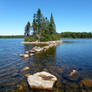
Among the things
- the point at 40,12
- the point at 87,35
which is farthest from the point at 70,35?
the point at 40,12

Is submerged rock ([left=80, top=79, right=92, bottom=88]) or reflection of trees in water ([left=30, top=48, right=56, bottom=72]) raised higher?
submerged rock ([left=80, top=79, right=92, bottom=88])

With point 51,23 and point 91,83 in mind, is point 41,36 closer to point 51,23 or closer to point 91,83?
point 51,23

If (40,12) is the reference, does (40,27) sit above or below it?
below

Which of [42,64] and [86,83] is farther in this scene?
[42,64]

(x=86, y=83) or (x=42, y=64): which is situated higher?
(x=86, y=83)

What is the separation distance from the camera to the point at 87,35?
14225 centimetres

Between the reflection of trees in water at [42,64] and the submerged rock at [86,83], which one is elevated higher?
the submerged rock at [86,83]

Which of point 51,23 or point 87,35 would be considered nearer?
point 51,23

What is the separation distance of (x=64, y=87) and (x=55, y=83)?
31.0 inches

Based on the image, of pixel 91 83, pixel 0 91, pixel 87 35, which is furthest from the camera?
pixel 87 35

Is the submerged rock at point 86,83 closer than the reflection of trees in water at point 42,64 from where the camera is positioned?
Yes

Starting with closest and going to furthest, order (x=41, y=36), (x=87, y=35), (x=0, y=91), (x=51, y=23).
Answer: (x=0, y=91) < (x=41, y=36) < (x=51, y=23) < (x=87, y=35)

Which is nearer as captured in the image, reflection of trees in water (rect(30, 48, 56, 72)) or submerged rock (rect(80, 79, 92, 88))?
submerged rock (rect(80, 79, 92, 88))

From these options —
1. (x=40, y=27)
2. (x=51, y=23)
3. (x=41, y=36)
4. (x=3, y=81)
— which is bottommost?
(x=3, y=81)
